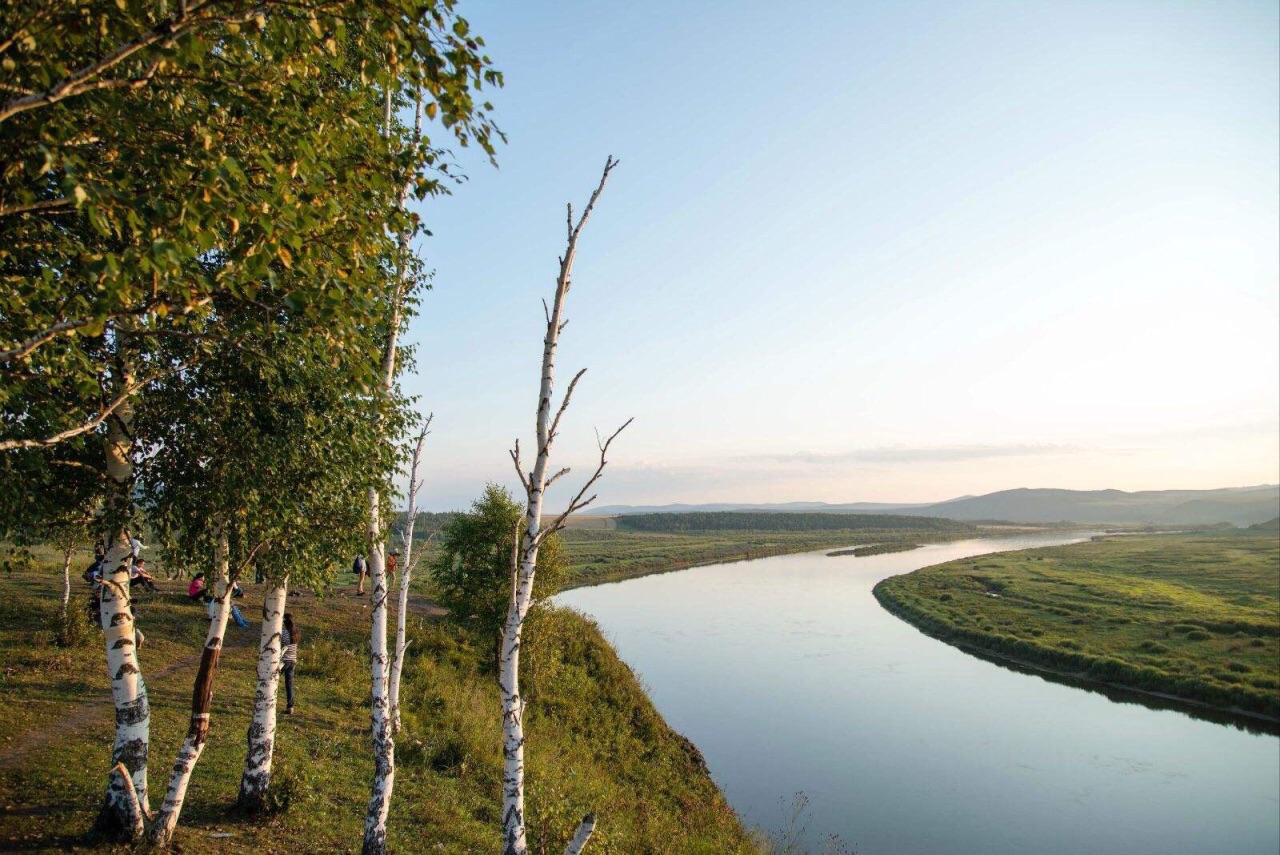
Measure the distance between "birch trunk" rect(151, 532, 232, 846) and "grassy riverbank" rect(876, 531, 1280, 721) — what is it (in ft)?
140


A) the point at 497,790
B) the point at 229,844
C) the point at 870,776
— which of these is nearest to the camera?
the point at 229,844

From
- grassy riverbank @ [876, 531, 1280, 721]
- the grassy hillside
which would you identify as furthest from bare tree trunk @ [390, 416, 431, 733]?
grassy riverbank @ [876, 531, 1280, 721]

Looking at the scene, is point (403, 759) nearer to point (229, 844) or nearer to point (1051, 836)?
point (229, 844)

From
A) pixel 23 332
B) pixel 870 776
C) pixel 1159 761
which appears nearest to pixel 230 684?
pixel 23 332

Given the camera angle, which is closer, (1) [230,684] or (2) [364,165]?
(2) [364,165]

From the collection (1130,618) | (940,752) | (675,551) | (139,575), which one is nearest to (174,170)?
(139,575)

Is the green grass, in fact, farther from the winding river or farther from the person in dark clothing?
the person in dark clothing

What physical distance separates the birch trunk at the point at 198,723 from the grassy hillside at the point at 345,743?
0.72m

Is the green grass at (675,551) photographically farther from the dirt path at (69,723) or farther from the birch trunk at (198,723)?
the birch trunk at (198,723)

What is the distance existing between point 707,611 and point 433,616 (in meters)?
31.8

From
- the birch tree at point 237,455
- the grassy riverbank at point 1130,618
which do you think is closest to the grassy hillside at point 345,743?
the birch tree at point 237,455

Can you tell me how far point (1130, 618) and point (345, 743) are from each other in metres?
55.5

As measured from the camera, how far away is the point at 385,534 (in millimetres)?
11984

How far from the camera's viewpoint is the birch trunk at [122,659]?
8.77m
